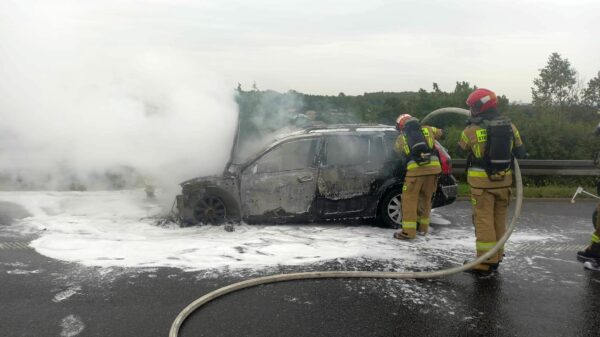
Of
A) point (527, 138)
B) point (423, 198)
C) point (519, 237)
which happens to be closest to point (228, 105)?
point (423, 198)

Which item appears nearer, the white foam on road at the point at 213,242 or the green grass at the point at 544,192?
the white foam on road at the point at 213,242

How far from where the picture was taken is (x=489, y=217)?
5.30m

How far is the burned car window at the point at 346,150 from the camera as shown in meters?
6.89

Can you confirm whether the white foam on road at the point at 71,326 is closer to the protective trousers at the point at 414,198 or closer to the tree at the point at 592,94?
the protective trousers at the point at 414,198

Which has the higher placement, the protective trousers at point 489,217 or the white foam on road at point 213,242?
the protective trousers at point 489,217

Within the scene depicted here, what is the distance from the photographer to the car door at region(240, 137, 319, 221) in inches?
263

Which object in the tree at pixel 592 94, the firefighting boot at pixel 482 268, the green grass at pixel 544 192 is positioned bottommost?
the firefighting boot at pixel 482 268

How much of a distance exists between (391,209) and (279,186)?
1.65 meters

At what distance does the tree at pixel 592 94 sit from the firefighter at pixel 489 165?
26.2 m

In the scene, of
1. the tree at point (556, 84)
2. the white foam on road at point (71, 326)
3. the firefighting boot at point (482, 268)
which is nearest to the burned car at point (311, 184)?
the firefighting boot at point (482, 268)

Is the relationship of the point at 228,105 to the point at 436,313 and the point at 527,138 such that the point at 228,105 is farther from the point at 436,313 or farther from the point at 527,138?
the point at 527,138

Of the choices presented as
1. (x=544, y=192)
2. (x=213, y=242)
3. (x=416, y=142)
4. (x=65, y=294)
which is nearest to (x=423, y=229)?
(x=416, y=142)

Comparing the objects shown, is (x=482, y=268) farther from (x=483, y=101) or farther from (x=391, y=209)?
(x=391, y=209)

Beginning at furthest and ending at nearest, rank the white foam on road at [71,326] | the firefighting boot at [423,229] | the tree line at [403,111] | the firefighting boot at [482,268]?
the tree line at [403,111] → the firefighting boot at [423,229] → the firefighting boot at [482,268] → the white foam on road at [71,326]
